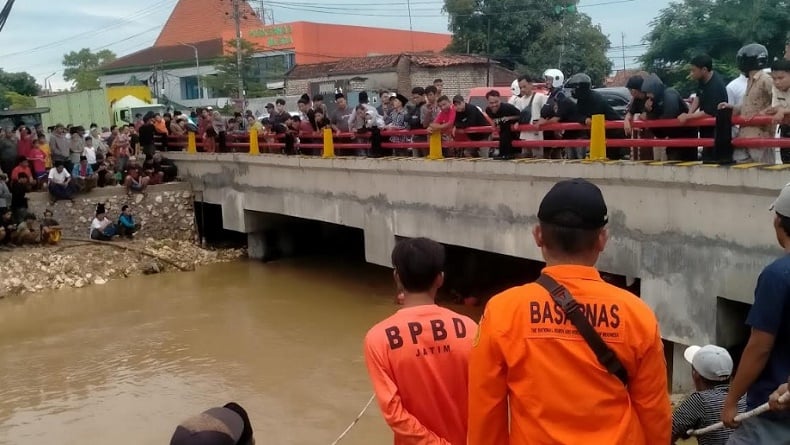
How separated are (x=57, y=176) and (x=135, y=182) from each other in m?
1.77

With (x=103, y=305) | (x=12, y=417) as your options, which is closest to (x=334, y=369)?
(x=12, y=417)

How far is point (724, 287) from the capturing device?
25.5ft

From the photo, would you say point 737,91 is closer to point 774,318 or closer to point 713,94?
point 713,94

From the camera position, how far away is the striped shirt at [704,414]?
10.9 feet

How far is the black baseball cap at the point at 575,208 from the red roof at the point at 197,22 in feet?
194

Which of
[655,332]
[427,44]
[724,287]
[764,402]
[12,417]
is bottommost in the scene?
[12,417]

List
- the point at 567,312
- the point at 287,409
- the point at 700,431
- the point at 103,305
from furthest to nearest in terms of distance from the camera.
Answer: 1. the point at 103,305
2. the point at 287,409
3. the point at 700,431
4. the point at 567,312

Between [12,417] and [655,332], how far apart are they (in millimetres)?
8823

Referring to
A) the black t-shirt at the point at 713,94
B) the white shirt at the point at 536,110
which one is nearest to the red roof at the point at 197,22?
the white shirt at the point at 536,110

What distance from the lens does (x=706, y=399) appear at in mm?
3361

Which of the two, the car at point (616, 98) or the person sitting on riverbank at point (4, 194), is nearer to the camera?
the person sitting on riverbank at point (4, 194)

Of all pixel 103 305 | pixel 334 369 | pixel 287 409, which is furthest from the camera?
pixel 103 305

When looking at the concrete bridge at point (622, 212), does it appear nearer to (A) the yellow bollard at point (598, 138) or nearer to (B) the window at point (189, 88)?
(A) the yellow bollard at point (598, 138)

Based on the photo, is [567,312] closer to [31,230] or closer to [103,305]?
[103,305]
